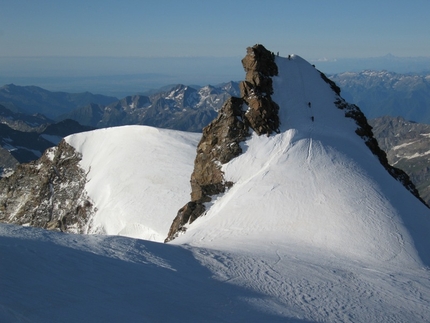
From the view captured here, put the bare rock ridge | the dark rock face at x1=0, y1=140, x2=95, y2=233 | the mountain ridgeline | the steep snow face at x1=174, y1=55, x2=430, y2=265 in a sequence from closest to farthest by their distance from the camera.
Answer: the steep snow face at x1=174, y1=55, x2=430, y2=265
the mountain ridgeline
the bare rock ridge
the dark rock face at x1=0, y1=140, x2=95, y2=233

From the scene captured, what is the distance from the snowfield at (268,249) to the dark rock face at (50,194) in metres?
9.15

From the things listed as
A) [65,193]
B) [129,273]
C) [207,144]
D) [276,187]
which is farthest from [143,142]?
[129,273]

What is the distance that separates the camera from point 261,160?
35.7m

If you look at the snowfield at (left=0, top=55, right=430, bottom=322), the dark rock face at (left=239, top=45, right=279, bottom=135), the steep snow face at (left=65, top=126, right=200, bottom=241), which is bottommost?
the steep snow face at (left=65, top=126, right=200, bottom=241)

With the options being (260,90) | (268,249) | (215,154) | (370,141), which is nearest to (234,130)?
(215,154)

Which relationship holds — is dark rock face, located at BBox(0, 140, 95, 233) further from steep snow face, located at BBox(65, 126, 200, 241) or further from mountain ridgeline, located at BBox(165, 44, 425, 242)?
mountain ridgeline, located at BBox(165, 44, 425, 242)

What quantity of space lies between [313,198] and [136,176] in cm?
3180

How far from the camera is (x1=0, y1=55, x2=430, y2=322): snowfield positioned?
13.6 meters

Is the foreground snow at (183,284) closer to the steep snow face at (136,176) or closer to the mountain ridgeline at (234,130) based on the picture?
the mountain ridgeline at (234,130)

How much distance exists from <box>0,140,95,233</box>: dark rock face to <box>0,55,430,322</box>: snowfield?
9.15m

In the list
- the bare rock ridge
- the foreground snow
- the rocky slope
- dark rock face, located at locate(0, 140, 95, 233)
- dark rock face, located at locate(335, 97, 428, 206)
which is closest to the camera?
the foreground snow

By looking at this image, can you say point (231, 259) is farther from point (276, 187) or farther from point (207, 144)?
point (207, 144)

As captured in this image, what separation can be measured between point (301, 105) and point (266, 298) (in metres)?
28.7

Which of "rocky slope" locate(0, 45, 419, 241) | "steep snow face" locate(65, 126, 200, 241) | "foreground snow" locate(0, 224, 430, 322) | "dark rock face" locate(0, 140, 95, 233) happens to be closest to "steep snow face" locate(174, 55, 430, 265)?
"rocky slope" locate(0, 45, 419, 241)
